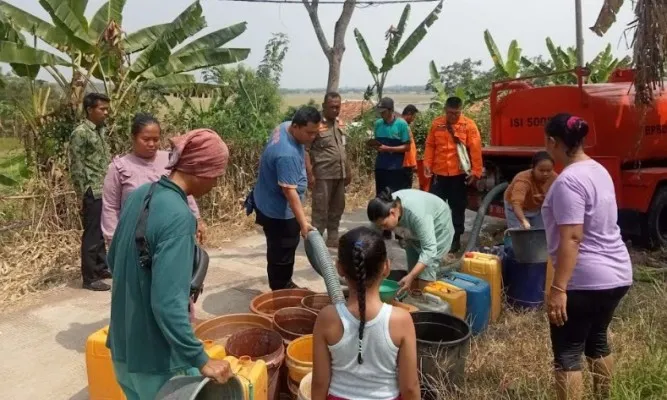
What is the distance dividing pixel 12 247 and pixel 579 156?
18.3 ft

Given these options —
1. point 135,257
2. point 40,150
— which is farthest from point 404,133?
point 135,257

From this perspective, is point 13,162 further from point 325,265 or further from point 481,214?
point 481,214

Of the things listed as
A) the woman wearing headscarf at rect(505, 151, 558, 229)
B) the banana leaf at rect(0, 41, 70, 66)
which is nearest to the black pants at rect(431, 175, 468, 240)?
the woman wearing headscarf at rect(505, 151, 558, 229)

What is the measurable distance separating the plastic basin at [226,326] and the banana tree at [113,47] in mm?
4223

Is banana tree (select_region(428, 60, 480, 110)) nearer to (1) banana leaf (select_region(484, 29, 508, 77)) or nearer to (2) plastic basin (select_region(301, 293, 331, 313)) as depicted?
(1) banana leaf (select_region(484, 29, 508, 77))

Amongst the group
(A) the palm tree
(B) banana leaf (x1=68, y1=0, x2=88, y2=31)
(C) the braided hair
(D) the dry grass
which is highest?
(B) banana leaf (x1=68, y1=0, x2=88, y2=31)

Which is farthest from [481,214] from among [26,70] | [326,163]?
[26,70]

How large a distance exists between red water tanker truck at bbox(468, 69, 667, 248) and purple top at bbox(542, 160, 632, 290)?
11.3ft

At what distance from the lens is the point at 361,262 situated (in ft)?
6.64

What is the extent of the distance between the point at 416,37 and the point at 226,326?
35.3ft

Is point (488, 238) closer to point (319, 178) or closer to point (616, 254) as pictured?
point (319, 178)

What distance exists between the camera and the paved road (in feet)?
12.1

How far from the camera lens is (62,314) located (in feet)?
15.8

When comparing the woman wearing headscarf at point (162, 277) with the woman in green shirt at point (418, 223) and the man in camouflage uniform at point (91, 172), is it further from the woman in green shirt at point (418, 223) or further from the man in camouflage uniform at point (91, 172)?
the man in camouflage uniform at point (91, 172)
